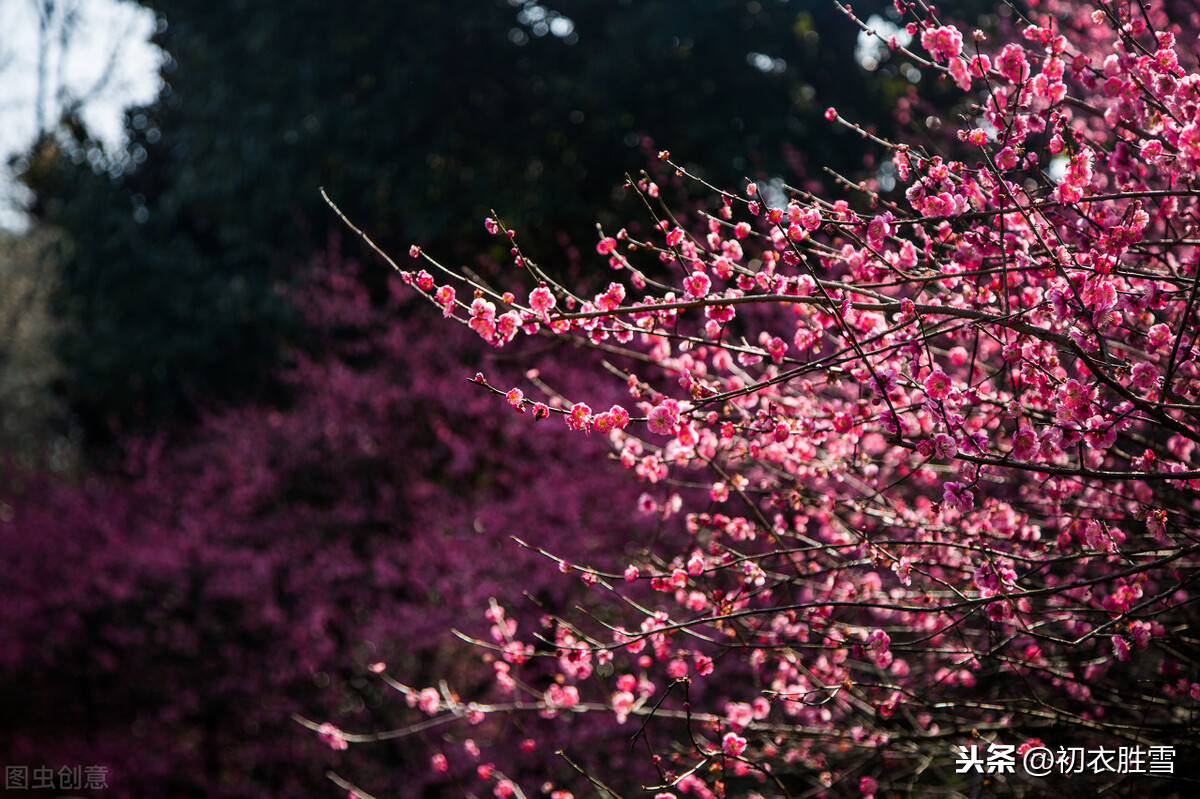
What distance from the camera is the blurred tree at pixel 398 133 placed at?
838cm

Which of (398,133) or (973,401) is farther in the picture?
(398,133)

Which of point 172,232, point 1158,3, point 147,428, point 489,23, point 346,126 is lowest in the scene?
point 147,428

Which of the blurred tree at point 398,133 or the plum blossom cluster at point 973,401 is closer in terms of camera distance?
the plum blossom cluster at point 973,401

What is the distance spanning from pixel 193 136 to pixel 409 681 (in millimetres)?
7553

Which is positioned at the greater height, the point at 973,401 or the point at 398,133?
the point at 398,133

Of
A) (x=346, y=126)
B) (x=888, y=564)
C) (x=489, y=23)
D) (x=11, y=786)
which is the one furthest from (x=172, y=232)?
(x=888, y=564)

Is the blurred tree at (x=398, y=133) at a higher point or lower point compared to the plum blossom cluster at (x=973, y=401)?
higher

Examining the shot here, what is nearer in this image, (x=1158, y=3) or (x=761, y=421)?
(x=761, y=421)

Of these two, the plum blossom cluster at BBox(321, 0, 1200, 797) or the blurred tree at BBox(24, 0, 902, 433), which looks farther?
the blurred tree at BBox(24, 0, 902, 433)

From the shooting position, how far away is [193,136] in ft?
34.8

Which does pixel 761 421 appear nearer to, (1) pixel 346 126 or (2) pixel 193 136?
(1) pixel 346 126

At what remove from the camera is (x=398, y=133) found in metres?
8.91

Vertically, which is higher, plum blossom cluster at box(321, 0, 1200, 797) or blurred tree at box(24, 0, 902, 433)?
blurred tree at box(24, 0, 902, 433)

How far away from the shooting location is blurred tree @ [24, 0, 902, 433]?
27.5 feet
